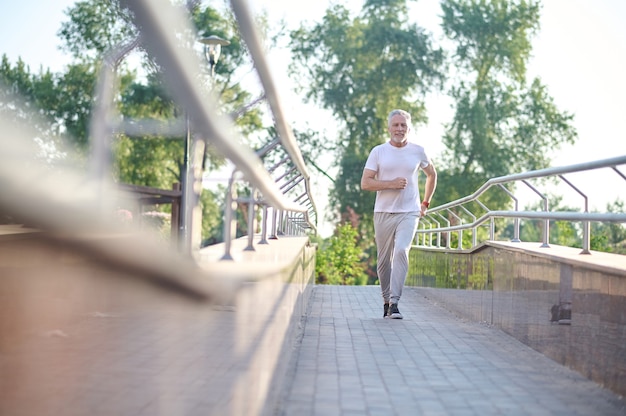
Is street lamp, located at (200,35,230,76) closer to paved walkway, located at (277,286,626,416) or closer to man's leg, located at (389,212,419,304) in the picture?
paved walkway, located at (277,286,626,416)

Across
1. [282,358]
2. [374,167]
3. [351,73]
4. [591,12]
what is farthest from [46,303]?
[591,12]

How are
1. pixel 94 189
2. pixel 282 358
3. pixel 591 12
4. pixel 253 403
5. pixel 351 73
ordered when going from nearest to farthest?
pixel 94 189
pixel 253 403
pixel 282 358
pixel 351 73
pixel 591 12

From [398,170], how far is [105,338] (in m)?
7.02

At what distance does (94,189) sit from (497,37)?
4302 cm

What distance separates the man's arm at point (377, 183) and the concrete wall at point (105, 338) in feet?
18.8

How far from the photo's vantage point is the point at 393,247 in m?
8.65

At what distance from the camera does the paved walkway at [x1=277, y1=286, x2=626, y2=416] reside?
170 inches

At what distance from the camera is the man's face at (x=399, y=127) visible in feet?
27.9

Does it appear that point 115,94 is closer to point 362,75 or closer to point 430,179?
point 430,179

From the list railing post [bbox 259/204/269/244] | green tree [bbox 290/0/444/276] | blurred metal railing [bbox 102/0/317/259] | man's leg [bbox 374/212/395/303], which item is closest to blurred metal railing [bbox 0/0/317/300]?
blurred metal railing [bbox 102/0/317/259]

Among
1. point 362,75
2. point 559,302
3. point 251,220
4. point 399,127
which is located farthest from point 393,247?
point 362,75

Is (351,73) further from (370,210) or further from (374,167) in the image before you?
(374,167)

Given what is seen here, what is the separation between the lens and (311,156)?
4284cm

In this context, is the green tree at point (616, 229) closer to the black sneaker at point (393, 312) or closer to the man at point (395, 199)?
the man at point (395, 199)
